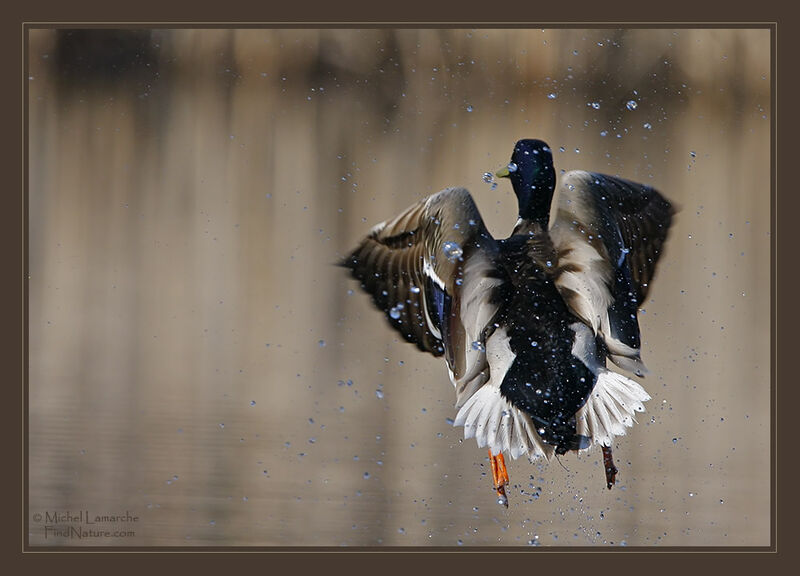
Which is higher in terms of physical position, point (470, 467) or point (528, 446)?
point (528, 446)

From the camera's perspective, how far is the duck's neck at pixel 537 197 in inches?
93.8

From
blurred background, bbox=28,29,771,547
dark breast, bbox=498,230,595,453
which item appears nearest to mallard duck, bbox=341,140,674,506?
dark breast, bbox=498,230,595,453

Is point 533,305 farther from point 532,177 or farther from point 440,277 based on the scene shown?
point 532,177

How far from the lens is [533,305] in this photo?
2.18m

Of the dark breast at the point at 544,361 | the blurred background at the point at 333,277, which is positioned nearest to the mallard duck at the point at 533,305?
the dark breast at the point at 544,361

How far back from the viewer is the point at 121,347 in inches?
119

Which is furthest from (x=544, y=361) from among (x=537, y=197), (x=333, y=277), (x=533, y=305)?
(x=333, y=277)

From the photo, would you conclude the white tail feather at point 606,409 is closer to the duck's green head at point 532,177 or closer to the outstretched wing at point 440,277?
the outstretched wing at point 440,277

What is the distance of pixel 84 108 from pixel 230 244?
25.5 inches

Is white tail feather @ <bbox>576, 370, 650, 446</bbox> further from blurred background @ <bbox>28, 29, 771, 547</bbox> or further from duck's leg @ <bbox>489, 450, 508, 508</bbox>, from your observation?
blurred background @ <bbox>28, 29, 771, 547</bbox>

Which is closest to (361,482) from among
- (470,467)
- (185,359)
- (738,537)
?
(470,467)

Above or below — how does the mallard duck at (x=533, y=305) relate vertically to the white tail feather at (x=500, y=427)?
above

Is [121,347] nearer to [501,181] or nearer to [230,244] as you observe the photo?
[230,244]

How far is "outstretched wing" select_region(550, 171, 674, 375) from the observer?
2.20m
